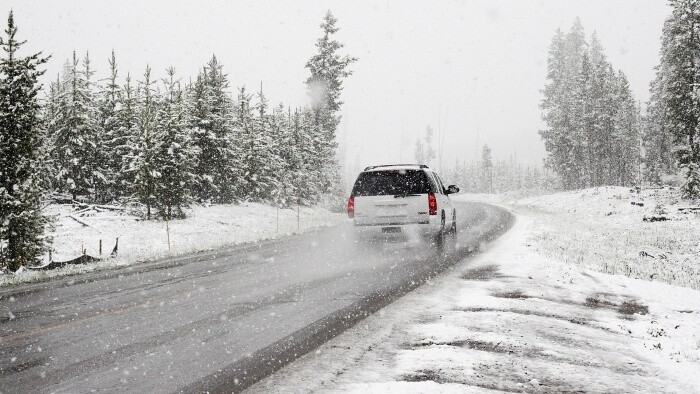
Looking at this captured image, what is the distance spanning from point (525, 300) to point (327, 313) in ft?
9.07

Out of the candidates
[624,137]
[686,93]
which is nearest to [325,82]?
[686,93]

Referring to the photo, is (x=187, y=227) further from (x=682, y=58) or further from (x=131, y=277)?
(x=682, y=58)

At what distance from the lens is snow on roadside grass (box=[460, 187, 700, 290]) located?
1164cm

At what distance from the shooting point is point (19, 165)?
15.4 metres

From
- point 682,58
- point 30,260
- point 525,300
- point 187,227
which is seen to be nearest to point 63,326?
point 525,300

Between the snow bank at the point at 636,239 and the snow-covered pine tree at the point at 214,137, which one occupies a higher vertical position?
the snow-covered pine tree at the point at 214,137

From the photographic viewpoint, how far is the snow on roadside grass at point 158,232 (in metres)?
16.2

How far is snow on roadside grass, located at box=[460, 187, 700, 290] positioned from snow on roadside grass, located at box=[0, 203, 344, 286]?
10100 millimetres

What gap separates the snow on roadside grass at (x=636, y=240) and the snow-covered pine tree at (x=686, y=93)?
239 cm

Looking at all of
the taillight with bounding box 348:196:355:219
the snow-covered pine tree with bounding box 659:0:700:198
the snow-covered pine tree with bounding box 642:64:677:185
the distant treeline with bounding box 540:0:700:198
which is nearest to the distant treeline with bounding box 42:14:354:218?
the taillight with bounding box 348:196:355:219

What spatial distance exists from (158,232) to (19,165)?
8.04 metres

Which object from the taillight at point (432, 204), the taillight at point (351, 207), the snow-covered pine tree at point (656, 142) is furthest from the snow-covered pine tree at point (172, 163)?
the snow-covered pine tree at point (656, 142)

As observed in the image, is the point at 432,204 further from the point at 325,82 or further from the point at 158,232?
the point at 325,82

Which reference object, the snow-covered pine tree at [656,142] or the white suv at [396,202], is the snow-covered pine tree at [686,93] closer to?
the snow-covered pine tree at [656,142]
